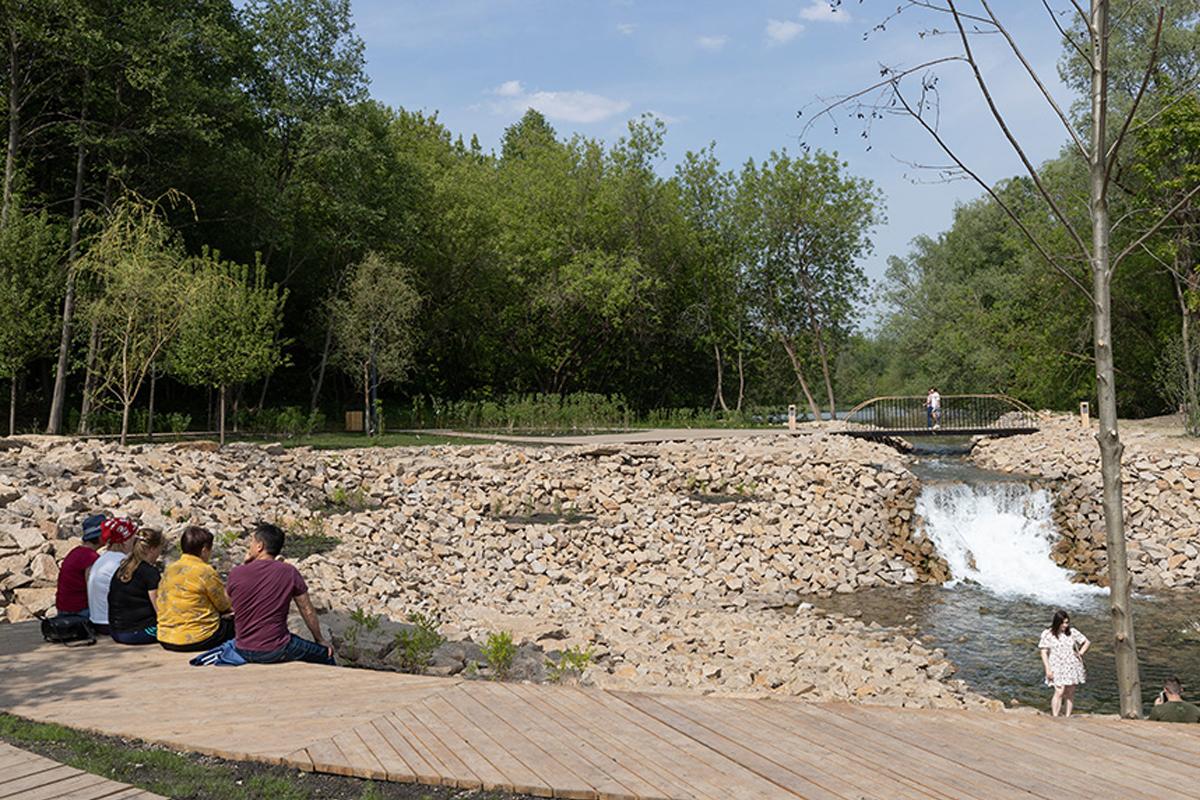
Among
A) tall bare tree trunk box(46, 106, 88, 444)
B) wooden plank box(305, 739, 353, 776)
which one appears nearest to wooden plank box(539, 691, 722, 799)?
wooden plank box(305, 739, 353, 776)

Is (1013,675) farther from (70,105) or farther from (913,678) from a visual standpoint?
(70,105)

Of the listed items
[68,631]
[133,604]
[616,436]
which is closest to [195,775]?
[133,604]

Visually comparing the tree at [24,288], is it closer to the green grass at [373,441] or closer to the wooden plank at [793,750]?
→ the green grass at [373,441]

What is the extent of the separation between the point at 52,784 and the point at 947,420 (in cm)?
4151

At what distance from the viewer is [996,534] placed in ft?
72.0

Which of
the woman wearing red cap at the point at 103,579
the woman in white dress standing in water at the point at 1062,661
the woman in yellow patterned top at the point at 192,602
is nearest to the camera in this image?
the woman in yellow patterned top at the point at 192,602

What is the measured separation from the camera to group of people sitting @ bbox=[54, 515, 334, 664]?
6973 mm

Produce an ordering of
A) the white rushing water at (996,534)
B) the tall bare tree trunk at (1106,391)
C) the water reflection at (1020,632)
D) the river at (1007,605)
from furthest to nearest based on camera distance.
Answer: the white rushing water at (996,534), the river at (1007,605), the water reflection at (1020,632), the tall bare tree trunk at (1106,391)

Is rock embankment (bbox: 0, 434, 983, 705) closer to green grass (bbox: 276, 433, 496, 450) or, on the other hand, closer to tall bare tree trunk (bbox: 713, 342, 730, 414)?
green grass (bbox: 276, 433, 496, 450)

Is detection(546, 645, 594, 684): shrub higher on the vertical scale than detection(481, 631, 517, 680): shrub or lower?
lower

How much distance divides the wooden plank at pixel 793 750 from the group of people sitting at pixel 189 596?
3069 millimetres

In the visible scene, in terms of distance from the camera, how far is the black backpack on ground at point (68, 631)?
7629 mm

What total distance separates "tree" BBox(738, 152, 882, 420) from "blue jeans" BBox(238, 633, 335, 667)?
37009 mm

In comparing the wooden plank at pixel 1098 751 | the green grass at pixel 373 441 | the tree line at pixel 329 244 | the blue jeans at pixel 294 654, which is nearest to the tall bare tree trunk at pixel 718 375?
the tree line at pixel 329 244
